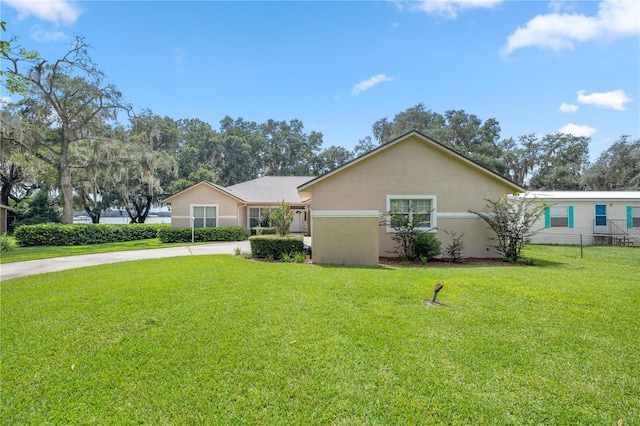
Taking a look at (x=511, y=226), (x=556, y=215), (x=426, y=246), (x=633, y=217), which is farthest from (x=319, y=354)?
(x=633, y=217)

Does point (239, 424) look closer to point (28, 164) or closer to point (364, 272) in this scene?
point (364, 272)

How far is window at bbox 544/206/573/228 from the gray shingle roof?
15762 mm

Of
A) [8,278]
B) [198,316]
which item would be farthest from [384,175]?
[8,278]

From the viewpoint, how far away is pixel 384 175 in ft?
38.2

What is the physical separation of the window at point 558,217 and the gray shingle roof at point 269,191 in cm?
1576

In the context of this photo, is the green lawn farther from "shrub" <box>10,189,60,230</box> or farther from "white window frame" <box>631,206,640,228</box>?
"shrub" <box>10,189,60,230</box>

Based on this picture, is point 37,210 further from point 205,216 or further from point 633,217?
point 633,217

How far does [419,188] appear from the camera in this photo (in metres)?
11.7

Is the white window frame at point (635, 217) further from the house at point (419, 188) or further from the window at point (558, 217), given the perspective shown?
the house at point (419, 188)

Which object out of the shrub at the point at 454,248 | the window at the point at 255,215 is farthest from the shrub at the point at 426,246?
the window at the point at 255,215

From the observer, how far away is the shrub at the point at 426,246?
34.5ft

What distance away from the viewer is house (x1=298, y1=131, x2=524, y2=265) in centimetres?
1158

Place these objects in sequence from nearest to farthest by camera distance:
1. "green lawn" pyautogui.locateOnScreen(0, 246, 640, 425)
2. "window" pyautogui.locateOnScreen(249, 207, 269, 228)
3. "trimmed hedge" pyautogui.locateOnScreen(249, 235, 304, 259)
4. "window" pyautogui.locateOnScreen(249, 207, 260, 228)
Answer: "green lawn" pyautogui.locateOnScreen(0, 246, 640, 425), "trimmed hedge" pyautogui.locateOnScreen(249, 235, 304, 259), "window" pyautogui.locateOnScreen(249, 207, 269, 228), "window" pyautogui.locateOnScreen(249, 207, 260, 228)

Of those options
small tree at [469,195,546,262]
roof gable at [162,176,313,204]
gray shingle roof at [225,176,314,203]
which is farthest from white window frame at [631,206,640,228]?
gray shingle roof at [225,176,314,203]
